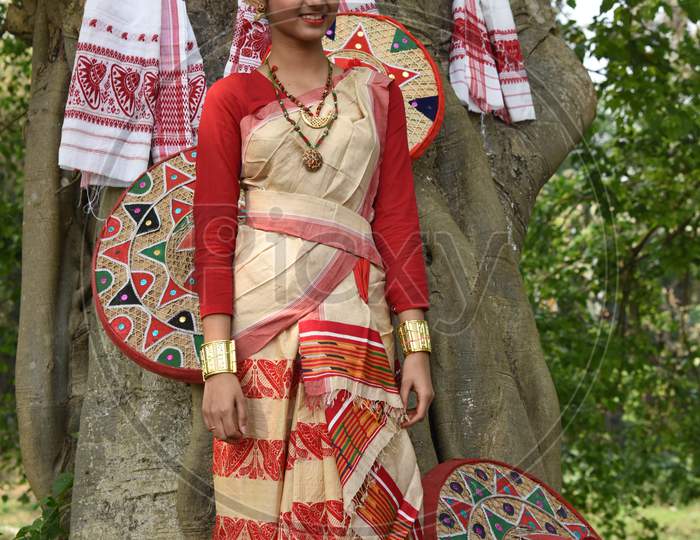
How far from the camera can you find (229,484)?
2.25 m

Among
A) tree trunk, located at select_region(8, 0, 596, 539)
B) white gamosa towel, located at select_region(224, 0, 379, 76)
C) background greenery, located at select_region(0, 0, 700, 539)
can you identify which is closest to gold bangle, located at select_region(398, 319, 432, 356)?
tree trunk, located at select_region(8, 0, 596, 539)

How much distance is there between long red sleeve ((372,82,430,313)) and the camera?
2.37 meters

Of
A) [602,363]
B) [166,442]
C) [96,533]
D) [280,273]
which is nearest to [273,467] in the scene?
[280,273]

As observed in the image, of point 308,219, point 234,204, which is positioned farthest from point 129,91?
point 308,219

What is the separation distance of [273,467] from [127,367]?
1.35 m

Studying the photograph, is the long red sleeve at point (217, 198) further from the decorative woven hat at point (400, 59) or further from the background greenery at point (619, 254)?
the background greenery at point (619, 254)

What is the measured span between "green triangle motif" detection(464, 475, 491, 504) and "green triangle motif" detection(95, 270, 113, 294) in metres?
1.26

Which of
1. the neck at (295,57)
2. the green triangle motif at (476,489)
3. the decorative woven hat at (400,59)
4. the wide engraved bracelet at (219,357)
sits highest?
the decorative woven hat at (400,59)

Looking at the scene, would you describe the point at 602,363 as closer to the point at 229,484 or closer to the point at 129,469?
the point at 129,469

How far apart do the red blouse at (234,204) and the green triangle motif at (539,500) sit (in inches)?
31.9

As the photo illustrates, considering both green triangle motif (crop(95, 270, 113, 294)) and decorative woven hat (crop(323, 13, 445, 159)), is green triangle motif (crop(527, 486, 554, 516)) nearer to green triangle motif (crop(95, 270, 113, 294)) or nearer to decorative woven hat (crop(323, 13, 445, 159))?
decorative woven hat (crop(323, 13, 445, 159))

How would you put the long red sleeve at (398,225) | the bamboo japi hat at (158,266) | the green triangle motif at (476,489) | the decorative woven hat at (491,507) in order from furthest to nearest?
the bamboo japi hat at (158,266), the green triangle motif at (476,489), the decorative woven hat at (491,507), the long red sleeve at (398,225)

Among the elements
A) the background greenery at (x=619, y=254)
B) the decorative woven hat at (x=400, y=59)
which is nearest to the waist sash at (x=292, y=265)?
the decorative woven hat at (x=400, y=59)

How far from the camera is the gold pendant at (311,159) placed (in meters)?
2.28
